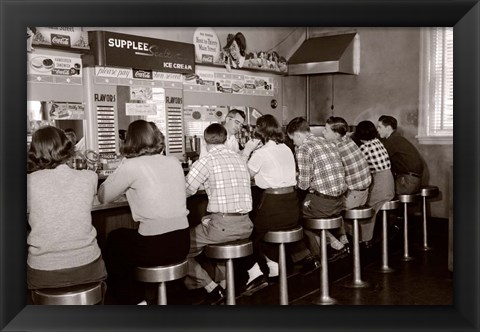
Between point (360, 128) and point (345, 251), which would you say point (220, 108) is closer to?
point (360, 128)

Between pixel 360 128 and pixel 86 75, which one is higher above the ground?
pixel 86 75

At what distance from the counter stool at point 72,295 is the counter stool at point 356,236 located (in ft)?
7.58

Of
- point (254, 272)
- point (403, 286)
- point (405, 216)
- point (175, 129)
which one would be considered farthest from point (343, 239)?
point (175, 129)

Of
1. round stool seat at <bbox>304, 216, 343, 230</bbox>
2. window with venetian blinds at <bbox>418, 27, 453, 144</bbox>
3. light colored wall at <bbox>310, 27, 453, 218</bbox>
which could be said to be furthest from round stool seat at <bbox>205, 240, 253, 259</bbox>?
window with venetian blinds at <bbox>418, 27, 453, 144</bbox>

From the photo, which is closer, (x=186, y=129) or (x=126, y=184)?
(x=126, y=184)

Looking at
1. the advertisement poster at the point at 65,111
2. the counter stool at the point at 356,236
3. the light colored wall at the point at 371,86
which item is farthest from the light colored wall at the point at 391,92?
the advertisement poster at the point at 65,111

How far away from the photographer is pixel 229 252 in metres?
3.20

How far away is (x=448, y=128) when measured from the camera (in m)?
6.30

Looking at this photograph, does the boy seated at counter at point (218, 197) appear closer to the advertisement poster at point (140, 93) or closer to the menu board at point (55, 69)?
the menu board at point (55, 69)

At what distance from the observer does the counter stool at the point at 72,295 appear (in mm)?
2512

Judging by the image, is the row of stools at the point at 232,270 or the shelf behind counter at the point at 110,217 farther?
the shelf behind counter at the point at 110,217
